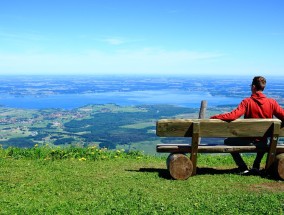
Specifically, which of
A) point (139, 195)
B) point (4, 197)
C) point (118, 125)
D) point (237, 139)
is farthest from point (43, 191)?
point (118, 125)

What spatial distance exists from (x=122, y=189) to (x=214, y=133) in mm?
2817

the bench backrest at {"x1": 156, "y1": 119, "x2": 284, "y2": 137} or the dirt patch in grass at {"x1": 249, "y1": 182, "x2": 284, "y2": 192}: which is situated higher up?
the bench backrest at {"x1": 156, "y1": 119, "x2": 284, "y2": 137}

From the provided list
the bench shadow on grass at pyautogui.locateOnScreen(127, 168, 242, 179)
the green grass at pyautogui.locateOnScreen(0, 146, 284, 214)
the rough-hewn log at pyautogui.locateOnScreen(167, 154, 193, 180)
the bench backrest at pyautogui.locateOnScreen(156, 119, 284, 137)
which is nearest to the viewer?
the green grass at pyautogui.locateOnScreen(0, 146, 284, 214)

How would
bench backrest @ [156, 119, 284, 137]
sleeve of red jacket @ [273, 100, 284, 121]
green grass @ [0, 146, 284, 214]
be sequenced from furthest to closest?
1. sleeve of red jacket @ [273, 100, 284, 121]
2. bench backrest @ [156, 119, 284, 137]
3. green grass @ [0, 146, 284, 214]

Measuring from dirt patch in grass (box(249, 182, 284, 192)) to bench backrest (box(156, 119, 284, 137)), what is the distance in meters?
1.29

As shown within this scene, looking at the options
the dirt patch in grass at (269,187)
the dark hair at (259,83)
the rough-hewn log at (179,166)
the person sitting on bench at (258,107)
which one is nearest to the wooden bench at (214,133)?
the rough-hewn log at (179,166)

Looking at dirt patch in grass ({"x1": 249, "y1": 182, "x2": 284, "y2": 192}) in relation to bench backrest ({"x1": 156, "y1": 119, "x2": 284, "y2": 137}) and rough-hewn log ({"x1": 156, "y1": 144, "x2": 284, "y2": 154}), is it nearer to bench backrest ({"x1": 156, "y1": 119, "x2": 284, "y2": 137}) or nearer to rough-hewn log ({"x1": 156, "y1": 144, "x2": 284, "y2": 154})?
rough-hewn log ({"x1": 156, "y1": 144, "x2": 284, "y2": 154})

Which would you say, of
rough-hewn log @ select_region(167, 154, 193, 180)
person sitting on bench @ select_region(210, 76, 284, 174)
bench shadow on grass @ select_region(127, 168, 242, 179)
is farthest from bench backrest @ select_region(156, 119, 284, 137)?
bench shadow on grass @ select_region(127, 168, 242, 179)

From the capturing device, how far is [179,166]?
922cm

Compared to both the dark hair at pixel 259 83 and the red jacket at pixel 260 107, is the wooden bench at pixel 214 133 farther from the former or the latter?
the dark hair at pixel 259 83

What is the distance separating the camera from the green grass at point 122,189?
274 inches

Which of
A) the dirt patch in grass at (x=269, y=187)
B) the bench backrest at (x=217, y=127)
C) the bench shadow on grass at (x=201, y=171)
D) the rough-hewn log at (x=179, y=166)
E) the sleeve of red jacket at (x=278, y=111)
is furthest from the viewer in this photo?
the bench shadow on grass at (x=201, y=171)

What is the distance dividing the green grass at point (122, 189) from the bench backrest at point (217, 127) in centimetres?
126

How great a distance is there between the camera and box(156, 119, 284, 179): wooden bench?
906cm
